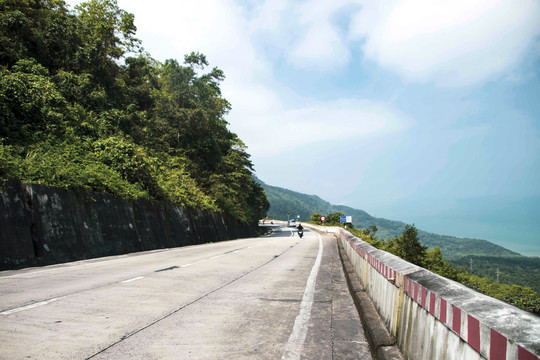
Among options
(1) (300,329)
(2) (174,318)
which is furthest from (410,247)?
(2) (174,318)

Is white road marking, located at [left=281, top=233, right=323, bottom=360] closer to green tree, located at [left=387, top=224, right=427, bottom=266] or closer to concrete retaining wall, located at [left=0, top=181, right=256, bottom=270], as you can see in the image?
concrete retaining wall, located at [left=0, top=181, right=256, bottom=270]

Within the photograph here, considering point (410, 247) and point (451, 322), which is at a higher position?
point (451, 322)

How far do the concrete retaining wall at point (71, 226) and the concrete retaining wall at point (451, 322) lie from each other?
1178 centimetres

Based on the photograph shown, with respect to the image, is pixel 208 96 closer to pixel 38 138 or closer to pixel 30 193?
pixel 38 138

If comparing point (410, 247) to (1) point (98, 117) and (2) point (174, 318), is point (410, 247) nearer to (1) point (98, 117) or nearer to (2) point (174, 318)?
(1) point (98, 117)

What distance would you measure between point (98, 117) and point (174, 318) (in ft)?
86.0

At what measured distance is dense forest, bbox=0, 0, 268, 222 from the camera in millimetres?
19078

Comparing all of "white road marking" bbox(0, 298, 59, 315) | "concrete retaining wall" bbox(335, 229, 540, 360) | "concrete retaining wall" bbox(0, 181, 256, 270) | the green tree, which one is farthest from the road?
the green tree

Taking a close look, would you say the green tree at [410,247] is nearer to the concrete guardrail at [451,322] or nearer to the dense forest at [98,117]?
the dense forest at [98,117]

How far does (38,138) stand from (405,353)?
21067 mm

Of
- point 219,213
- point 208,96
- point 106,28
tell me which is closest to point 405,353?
point 219,213

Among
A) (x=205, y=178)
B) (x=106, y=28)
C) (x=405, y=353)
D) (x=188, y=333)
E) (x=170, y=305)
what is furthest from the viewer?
(x=205, y=178)

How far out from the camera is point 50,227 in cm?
1447

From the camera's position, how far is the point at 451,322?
9.69ft
